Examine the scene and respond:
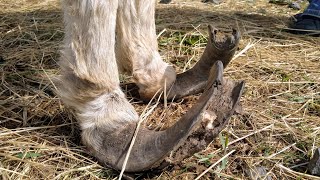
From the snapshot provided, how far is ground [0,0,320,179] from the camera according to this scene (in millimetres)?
1902

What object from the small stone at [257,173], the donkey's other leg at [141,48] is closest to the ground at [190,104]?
the small stone at [257,173]

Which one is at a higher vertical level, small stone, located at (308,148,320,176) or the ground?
small stone, located at (308,148,320,176)

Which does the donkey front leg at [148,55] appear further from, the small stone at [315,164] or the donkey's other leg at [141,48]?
the small stone at [315,164]

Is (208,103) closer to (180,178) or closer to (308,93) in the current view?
(180,178)

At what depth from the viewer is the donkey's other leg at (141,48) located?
2.18 metres

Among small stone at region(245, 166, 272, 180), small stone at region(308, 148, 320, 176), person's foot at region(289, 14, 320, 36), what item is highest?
small stone at region(308, 148, 320, 176)

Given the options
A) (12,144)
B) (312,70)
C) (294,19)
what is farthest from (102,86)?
(294,19)

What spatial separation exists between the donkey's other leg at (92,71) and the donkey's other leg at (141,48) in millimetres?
330

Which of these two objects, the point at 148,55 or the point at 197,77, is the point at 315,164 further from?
the point at 148,55

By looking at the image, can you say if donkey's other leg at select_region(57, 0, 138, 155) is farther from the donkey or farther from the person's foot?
the person's foot

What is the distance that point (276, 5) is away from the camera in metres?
4.58

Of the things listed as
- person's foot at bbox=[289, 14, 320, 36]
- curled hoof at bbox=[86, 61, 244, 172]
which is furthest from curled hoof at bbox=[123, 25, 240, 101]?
person's foot at bbox=[289, 14, 320, 36]

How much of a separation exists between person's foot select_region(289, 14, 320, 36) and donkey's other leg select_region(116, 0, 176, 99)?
1.73m

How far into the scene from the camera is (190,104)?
2318 millimetres
